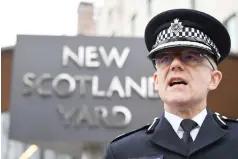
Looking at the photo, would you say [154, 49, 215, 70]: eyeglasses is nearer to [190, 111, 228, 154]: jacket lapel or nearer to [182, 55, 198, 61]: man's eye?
[182, 55, 198, 61]: man's eye

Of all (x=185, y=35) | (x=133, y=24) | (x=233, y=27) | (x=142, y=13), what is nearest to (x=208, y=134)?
(x=185, y=35)

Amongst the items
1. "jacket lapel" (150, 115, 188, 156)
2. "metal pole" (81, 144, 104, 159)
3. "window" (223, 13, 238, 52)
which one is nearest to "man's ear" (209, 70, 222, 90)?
"jacket lapel" (150, 115, 188, 156)

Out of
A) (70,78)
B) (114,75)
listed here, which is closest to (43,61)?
(70,78)

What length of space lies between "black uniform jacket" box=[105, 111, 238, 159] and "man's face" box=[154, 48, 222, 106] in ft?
0.45

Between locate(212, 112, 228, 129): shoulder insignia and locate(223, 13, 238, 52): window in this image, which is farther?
locate(223, 13, 238, 52): window

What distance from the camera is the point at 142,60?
1093cm

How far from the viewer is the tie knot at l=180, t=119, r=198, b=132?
6.19 feet

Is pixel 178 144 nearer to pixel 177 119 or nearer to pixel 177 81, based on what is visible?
pixel 177 119

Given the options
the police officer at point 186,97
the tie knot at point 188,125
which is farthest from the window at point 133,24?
the tie knot at point 188,125

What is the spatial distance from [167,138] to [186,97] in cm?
21

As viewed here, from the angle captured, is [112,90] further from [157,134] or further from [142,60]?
[157,134]

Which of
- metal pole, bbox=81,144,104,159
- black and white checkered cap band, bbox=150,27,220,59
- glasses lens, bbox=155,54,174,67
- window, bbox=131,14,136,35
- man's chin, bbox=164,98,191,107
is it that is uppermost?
window, bbox=131,14,136,35

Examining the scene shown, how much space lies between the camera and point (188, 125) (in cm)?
189

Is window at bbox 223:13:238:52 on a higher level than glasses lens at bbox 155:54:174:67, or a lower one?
higher
